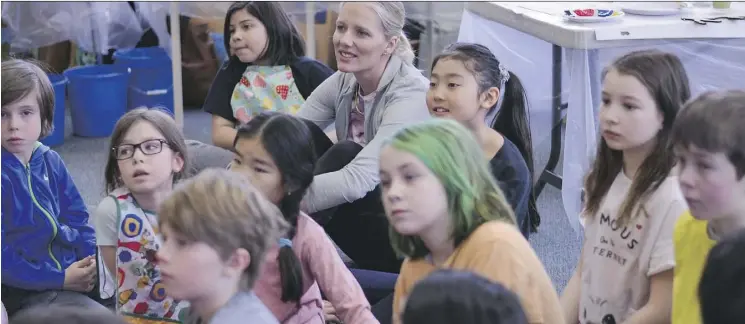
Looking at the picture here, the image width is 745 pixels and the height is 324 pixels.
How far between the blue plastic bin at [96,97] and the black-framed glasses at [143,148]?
7.04 ft

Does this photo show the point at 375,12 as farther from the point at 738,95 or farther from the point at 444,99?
the point at 738,95

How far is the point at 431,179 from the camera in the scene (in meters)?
1.33

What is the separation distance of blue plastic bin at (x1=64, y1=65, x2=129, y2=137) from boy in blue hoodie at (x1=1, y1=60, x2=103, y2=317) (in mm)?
1900

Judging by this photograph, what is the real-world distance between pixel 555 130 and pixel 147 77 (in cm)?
186

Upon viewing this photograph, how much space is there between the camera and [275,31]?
8.00ft

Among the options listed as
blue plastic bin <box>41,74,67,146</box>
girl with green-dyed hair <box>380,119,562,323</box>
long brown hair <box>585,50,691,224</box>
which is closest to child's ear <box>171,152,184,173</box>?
girl with green-dyed hair <box>380,119,562,323</box>

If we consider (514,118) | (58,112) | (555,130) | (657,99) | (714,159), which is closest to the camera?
(714,159)

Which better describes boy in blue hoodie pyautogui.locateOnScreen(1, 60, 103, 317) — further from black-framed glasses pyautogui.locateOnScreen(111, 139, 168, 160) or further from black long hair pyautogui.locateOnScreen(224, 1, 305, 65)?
black long hair pyautogui.locateOnScreen(224, 1, 305, 65)

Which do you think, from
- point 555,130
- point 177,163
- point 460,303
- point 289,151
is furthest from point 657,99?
point 555,130

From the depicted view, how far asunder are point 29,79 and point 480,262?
107cm

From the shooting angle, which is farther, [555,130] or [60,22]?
[60,22]

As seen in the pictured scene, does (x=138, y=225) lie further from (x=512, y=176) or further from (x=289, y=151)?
(x=512, y=176)

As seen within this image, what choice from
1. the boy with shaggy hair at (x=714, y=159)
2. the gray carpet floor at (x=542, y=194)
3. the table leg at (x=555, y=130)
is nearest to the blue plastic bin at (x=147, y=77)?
the gray carpet floor at (x=542, y=194)

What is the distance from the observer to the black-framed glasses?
1748 millimetres
